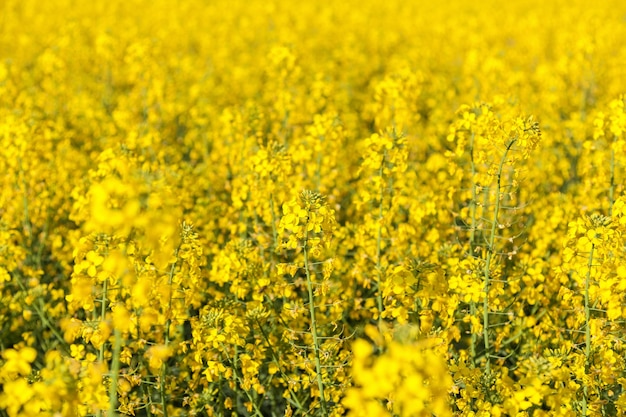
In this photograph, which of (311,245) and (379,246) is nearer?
(311,245)

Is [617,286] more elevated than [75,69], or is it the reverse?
[75,69]

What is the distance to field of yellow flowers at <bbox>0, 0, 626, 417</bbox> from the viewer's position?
3.22m

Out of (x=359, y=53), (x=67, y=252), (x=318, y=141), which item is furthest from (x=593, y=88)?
(x=67, y=252)

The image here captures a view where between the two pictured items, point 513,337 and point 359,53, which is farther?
point 359,53

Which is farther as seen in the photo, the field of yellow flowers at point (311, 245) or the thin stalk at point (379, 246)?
the thin stalk at point (379, 246)

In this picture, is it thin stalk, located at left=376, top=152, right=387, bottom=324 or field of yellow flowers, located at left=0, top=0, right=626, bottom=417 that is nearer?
field of yellow flowers, located at left=0, top=0, right=626, bottom=417

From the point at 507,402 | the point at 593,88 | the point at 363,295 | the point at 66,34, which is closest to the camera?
the point at 507,402

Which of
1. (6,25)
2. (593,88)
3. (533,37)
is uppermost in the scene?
(6,25)

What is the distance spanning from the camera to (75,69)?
12.8 meters

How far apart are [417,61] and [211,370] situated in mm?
10219

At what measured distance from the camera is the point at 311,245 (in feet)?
14.5

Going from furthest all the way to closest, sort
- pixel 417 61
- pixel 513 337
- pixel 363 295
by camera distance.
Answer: pixel 417 61 < pixel 363 295 < pixel 513 337

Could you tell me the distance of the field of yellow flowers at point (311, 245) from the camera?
322 cm

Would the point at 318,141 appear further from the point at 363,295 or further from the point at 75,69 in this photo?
the point at 75,69
